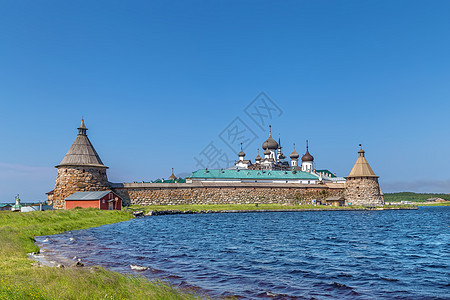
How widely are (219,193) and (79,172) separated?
79.3 feet

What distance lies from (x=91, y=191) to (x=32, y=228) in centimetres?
2716

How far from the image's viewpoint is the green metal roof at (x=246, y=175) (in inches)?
3009

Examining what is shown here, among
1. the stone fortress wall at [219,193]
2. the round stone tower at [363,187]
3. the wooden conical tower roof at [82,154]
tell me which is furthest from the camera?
the round stone tower at [363,187]

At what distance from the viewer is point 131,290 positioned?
7.97 m

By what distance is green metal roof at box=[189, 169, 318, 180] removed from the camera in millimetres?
76438

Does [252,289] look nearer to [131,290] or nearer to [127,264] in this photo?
[131,290]

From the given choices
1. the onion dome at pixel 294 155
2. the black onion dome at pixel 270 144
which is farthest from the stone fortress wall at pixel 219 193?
the onion dome at pixel 294 155

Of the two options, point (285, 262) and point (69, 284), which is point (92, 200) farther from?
point (69, 284)

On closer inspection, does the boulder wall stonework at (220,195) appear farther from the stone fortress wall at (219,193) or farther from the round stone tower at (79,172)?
the round stone tower at (79,172)

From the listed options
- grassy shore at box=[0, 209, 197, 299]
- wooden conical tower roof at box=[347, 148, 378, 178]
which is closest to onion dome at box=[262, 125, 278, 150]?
wooden conical tower roof at box=[347, 148, 378, 178]

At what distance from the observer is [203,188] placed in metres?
62.6

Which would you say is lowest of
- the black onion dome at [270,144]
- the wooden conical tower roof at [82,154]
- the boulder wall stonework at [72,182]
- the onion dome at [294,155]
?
the boulder wall stonework at [72,182]

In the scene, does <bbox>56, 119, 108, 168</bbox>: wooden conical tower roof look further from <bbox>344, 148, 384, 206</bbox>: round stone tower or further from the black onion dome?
the black onion dome

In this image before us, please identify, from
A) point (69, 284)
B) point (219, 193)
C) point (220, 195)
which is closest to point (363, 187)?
point (220, 195)
